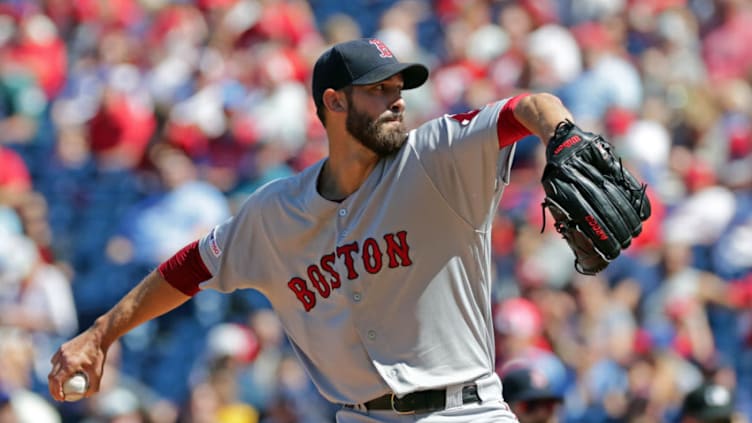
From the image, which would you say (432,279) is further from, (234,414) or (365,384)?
(234,414)

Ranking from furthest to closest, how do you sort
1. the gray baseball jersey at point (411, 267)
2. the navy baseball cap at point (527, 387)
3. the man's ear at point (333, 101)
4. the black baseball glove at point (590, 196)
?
the navy baseball cap at point (527, 387) → the man's ear at point (333, 101) → the gray baseball jersey at point (411, 267) → the black baseball glove at point (590, 196)

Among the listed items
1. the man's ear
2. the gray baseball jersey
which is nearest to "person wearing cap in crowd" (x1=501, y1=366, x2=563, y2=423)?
the gray baseball jersey

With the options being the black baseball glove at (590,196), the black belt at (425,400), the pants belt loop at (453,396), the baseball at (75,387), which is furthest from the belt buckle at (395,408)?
the baseball at (75,387)

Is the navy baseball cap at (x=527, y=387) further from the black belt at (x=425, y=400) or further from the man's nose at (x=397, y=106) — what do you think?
the man's nose at (x=397, y=106)

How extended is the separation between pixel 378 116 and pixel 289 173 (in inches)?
188

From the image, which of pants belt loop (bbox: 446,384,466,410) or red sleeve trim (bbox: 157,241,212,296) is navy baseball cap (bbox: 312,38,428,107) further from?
pants belt loop (bbox: 446,384,466,410)

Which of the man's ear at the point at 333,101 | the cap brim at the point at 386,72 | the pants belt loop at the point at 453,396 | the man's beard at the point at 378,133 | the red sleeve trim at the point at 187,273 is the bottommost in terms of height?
the pants belt loop at the point at 453,396

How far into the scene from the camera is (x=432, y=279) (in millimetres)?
3627

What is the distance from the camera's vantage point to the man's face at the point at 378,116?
3.71 metres

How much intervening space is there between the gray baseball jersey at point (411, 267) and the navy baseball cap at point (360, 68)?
0.21 m

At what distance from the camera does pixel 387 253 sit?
12.0 feet

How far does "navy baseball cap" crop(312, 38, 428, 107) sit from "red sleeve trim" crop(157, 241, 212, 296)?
0.70 m

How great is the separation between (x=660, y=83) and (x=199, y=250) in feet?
21.1

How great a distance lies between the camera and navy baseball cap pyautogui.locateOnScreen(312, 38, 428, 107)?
146 inches
